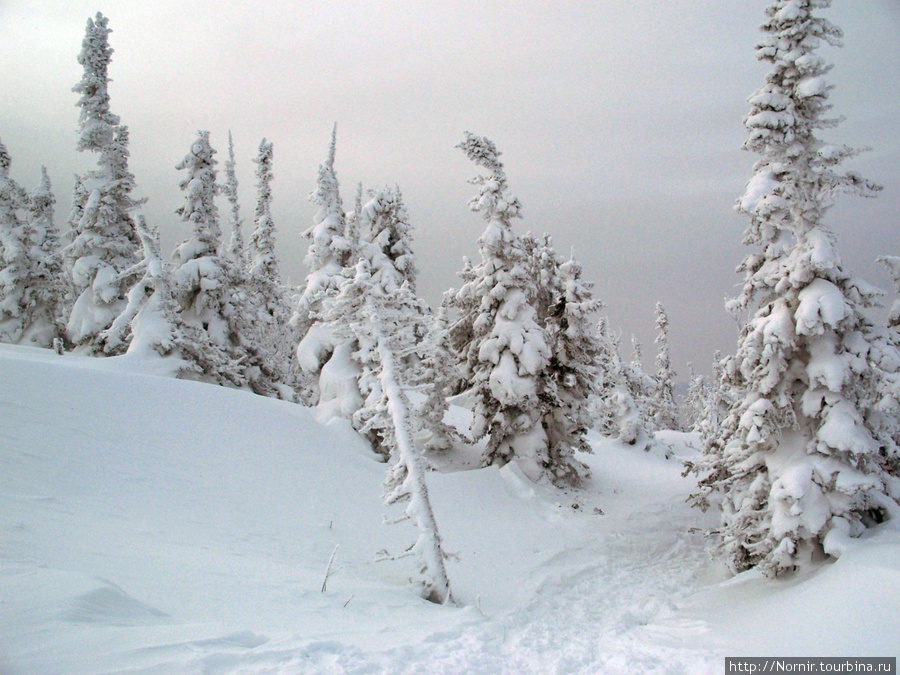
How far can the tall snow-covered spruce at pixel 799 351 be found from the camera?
10.5 meters

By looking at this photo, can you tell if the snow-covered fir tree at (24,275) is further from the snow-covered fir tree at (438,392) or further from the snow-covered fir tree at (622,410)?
the snow-covered fir tree at (622,410)

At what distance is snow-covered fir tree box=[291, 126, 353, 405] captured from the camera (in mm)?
22688

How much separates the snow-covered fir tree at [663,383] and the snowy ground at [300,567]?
35.9 meters

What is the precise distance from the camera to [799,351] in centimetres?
1185

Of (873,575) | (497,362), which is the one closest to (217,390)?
(497,362)

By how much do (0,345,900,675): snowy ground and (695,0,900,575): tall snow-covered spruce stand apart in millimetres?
917

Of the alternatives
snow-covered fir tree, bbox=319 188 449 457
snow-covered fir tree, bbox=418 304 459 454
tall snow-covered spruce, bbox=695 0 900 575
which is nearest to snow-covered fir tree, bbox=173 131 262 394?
snow-covered fir tree, bbox=319 188 449 457

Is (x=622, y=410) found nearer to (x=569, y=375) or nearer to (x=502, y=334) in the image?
(x=569, y=375)

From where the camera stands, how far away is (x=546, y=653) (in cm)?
789

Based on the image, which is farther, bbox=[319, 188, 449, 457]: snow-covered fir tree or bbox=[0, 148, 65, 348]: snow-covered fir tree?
bbox=[0, 148, 65, 348]: snow-covered fir tree

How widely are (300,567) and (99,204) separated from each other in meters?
23.5

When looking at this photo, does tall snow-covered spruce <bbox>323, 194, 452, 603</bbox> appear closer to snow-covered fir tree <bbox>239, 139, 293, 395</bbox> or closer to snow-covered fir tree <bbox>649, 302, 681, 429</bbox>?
snow-covered fir tree <bbox>239, 139, 293, 395</bbox>

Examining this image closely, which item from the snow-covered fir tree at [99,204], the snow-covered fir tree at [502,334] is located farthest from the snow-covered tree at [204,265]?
the snow-covered fir tree at [502,334]

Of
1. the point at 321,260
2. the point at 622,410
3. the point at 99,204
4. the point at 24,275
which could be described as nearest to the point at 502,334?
the point at 321,260
